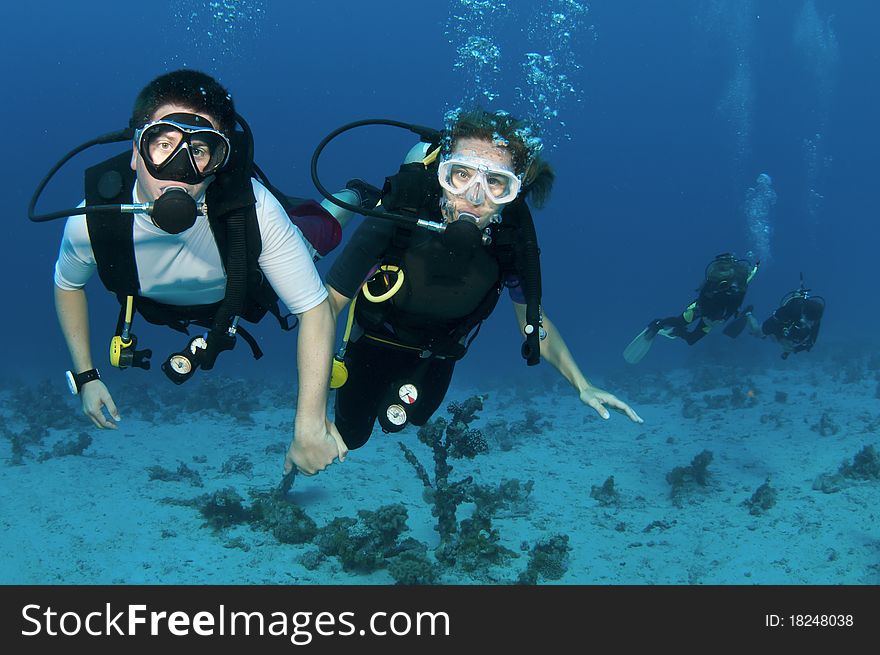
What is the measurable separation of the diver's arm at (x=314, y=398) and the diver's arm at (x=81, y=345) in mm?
1445

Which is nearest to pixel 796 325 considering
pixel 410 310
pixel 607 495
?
pixel 607 495

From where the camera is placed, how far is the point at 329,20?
3656 inches

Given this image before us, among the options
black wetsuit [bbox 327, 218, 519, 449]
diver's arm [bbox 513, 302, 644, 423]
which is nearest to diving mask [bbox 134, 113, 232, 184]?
black wetsuit [bbox 327, 218, 519, 449]

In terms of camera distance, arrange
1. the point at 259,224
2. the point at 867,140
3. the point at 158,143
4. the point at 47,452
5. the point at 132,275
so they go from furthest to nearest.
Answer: the point at 867,140, the point at 47,452, the point at 132,275, the point at 259,224, the point at 158,143

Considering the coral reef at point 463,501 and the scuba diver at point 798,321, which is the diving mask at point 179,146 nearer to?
the coral reef at point 463,501

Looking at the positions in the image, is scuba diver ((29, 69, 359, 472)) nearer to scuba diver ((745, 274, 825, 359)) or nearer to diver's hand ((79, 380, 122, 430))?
diver's hand ((79, 380, 122, 430))

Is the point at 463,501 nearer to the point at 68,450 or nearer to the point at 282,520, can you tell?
the point at 282,520

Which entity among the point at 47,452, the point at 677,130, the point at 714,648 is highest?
the point at 677,130

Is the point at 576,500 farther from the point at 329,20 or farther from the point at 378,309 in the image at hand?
the point at 329,20

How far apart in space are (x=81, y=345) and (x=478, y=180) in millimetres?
2969

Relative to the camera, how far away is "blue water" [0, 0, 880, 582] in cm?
8169

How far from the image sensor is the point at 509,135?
171 inches

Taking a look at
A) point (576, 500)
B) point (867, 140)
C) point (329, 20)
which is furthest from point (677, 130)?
point (576, 500)

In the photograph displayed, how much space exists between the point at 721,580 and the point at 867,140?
531ft
